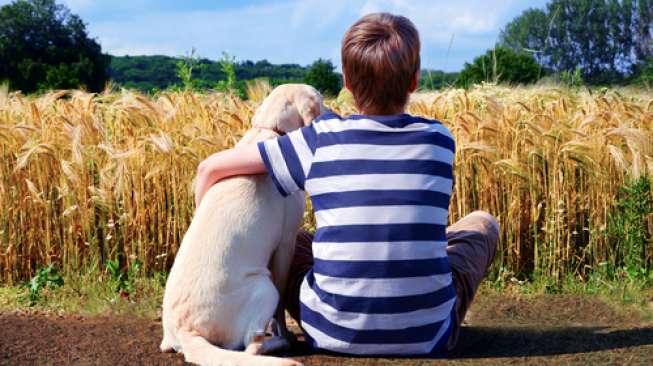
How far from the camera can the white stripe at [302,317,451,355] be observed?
2949 mm

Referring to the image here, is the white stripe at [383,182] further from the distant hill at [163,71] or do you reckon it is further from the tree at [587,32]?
the tree at [587,32]

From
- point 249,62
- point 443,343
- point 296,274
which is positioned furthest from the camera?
point 249,62

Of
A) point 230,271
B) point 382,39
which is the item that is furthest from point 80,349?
point 382,39

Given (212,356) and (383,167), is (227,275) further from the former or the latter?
(383,167)

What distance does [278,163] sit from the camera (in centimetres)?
285

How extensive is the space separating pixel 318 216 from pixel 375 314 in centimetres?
43

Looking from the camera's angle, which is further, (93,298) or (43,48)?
(43,48)

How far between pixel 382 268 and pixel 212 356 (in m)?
0.72

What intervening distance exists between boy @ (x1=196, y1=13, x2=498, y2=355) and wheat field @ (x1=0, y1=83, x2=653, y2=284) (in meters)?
1.87

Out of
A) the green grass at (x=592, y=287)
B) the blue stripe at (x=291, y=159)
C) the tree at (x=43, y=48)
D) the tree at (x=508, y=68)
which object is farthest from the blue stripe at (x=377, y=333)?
the tree at (x=43, y=48)

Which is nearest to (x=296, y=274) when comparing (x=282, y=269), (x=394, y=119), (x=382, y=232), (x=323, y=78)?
(x=282, y=269)

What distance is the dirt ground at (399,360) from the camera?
3.09 metres

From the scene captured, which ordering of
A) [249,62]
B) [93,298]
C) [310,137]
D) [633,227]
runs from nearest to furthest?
1. [310,137]
2. [93,298]
3. [633,227]
4. [249,62]

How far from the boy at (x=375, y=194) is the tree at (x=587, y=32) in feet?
202
